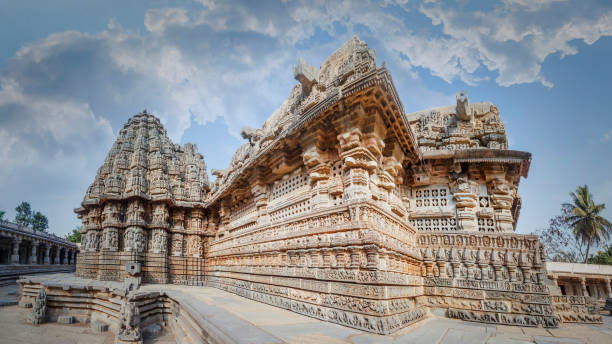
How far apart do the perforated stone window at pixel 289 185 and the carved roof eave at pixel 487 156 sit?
12.5 feet

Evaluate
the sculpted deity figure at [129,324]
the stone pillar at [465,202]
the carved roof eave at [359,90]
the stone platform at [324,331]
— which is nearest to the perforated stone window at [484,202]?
the stone pillar at [465,202]

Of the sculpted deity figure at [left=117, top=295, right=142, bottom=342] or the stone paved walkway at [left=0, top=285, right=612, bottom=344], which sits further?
the sculpted deity figure at [left=117, top=295, right=142, bottom=342]

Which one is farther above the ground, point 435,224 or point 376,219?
point 376,219

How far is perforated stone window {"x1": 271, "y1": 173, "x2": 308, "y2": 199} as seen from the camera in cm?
798

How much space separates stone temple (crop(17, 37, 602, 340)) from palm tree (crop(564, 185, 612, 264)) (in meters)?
19.5

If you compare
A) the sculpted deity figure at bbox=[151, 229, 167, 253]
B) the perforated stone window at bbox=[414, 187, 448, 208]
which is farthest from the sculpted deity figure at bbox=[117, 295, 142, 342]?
the perforated stone window at bbox=[414, 187, 448, 208]

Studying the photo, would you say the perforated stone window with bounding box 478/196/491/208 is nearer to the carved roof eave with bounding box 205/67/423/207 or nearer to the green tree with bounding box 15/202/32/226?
the carved roof eave with bounding box 205/67/423/207

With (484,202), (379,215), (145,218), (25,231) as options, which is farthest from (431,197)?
(25,231)

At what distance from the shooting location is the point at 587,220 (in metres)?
24.5

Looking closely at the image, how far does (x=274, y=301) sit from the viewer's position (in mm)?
6922

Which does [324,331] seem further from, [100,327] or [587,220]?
[587,220]

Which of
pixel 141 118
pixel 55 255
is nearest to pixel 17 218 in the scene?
pixel 55 255

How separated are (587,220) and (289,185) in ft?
95.1

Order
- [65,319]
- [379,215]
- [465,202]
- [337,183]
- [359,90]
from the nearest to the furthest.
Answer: [359,90] → [379,215] → [337,183] → [465,202] → [65,319]
